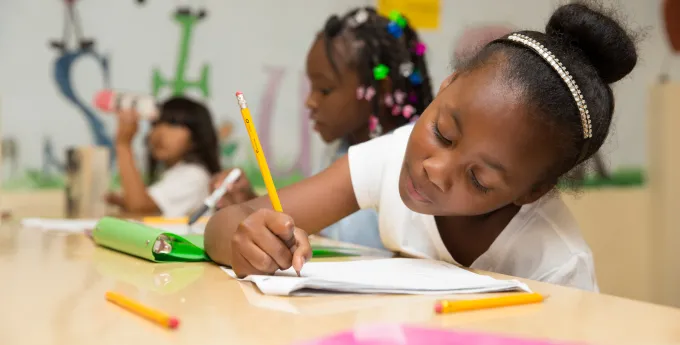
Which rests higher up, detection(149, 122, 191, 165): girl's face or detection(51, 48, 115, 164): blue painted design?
detection(51, 48, 115, 164): blue painted design

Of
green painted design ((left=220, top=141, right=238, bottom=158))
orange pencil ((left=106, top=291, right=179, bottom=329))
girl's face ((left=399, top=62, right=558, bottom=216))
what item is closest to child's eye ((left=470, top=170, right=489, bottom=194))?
girl's face ((left=399, top=62, right=558, bottom=216))

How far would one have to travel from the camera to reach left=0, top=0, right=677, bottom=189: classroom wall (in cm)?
180

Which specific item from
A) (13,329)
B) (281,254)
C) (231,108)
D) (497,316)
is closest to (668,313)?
(497,316)

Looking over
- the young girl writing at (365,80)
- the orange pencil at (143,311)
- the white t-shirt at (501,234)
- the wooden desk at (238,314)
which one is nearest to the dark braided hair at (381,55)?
the young girl writing at (365,80)

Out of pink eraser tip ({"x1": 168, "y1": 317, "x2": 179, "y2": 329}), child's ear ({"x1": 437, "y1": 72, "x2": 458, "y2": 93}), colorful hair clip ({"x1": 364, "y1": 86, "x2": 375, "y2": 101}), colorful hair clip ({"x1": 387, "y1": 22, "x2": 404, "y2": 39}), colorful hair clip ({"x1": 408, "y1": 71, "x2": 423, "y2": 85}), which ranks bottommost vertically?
pink eraser tip ({"x1": 168, "y1": 317, "x2": 179, "y2": 329})

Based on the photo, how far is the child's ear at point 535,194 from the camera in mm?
784

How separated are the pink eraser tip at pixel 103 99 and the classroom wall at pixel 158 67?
27mm

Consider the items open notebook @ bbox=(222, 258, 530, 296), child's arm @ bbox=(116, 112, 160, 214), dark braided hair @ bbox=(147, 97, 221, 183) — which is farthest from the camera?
dark braided hair @ bbox=(147, 97, 221, 183)

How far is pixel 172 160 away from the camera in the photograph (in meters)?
1.98

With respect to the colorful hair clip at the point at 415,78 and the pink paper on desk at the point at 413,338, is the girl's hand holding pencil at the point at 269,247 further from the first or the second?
the colorful hair clip at the point at 415,78

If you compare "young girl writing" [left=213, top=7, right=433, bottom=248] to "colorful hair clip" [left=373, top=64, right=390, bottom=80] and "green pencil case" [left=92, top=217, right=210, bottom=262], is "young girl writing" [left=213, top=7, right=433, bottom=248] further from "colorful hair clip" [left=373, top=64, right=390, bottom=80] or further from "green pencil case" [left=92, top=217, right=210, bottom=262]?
"green pencil case" [left=92, top=217, right=210, bottom=262]

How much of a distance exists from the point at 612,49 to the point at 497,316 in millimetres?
369

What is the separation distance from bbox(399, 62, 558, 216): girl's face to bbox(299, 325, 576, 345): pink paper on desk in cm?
29

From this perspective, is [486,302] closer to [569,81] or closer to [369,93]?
[569,81]
